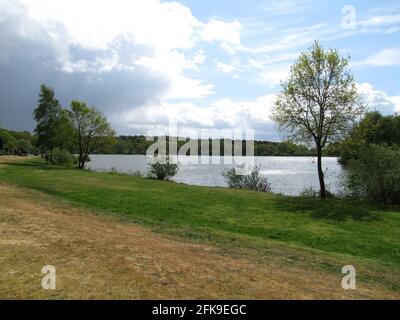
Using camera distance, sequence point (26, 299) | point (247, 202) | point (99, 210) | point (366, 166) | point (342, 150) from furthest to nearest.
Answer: point (342, 150)
point (366, 166)
point (247, 202)
point (99, 210)
point (26, 299)

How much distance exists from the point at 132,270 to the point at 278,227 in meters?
9.59

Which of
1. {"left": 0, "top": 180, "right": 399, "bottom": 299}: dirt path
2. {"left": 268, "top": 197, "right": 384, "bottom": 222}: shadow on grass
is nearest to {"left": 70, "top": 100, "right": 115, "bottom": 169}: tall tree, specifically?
{"left": 268, "top": 197, "right": 384, "bottom": 222}: shadow on grass

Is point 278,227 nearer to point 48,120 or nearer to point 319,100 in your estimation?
point 319,100

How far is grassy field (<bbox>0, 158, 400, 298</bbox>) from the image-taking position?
10.0m

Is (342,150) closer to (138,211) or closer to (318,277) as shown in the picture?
(138,211)

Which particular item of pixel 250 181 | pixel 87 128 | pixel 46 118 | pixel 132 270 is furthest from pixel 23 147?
pixel 132 270

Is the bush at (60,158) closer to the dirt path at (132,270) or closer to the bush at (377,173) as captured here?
the bush at (377,173)

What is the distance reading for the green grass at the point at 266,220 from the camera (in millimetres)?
12523

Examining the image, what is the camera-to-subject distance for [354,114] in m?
25.3

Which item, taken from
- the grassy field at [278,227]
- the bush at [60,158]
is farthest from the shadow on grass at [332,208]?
the bush at [60,158]

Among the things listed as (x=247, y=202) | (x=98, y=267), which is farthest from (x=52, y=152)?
(x=98, y=267)

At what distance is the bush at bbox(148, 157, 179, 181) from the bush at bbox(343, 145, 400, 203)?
17467mm
